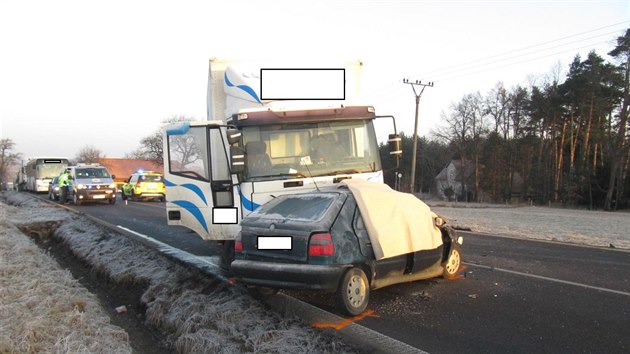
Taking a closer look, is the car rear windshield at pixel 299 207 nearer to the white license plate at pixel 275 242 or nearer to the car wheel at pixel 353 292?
the white license plate at pixel 275 242

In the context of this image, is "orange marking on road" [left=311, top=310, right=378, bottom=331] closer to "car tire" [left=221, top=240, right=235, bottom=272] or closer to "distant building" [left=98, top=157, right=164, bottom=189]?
"car tire" [left=221, top=240, right=235, bottom=272]

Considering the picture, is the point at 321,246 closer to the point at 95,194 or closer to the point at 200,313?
the point at 200,313

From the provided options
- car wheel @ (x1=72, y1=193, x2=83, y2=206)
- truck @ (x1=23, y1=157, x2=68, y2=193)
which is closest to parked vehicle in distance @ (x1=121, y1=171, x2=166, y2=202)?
car wheel @ (x1=72, y1=193, x2=83, y2=206)

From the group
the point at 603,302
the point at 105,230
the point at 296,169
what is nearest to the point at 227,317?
the point at 296,169

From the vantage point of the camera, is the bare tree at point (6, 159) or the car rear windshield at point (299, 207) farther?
the bare tree at point (6, 159)

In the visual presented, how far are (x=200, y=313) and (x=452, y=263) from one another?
3811 mm

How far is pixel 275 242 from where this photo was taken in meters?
5.68

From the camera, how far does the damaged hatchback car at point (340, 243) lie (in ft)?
17.7

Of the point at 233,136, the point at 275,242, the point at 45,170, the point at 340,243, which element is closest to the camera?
the point at 340,243

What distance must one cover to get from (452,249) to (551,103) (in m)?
55.3

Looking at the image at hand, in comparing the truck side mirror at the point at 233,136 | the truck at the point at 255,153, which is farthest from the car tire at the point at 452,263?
the truck side mirror at the point at 233,136

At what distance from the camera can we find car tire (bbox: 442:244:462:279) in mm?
7156

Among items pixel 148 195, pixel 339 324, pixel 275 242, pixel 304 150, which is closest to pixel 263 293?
Result: pixel 275 242

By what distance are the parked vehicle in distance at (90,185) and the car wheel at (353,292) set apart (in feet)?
80.1
